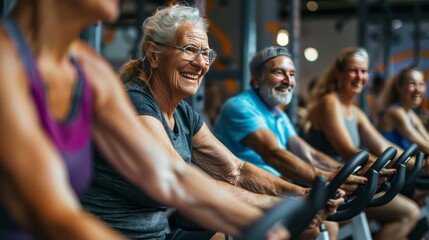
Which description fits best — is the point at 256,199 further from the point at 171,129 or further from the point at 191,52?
the point at 191,52

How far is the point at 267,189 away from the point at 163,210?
0.45 metres

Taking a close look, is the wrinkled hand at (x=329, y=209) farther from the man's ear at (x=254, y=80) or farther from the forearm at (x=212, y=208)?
the man's ear at (x=254, y=80)

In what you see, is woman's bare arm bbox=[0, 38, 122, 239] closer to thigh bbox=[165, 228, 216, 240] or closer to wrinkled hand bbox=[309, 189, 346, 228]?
wrinkled hand bbox=[309, 189, 346, 228]

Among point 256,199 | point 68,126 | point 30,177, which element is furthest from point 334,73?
point 30,177

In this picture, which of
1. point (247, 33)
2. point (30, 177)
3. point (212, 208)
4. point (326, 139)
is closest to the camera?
→ point (30, 177)

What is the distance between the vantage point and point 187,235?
2.94 metres

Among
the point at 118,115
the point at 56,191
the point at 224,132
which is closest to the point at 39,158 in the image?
the point at 56,191

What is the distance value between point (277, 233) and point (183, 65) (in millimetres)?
1482

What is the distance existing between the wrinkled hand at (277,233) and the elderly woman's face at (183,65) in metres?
1.39

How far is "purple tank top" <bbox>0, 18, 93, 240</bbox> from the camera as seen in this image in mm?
1317

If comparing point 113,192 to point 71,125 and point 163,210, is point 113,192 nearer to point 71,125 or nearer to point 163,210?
point 163,210

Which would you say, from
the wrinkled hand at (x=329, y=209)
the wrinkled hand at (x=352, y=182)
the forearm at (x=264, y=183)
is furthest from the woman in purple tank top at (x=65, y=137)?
the wrinkled hand at (x=352, y=182)

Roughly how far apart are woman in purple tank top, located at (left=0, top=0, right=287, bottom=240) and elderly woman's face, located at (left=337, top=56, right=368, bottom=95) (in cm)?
340

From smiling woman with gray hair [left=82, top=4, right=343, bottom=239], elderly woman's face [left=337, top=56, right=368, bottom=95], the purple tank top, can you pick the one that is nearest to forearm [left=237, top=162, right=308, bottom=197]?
smiling woman with gray hair [left=82, top=4, right=343, bottom=239]
